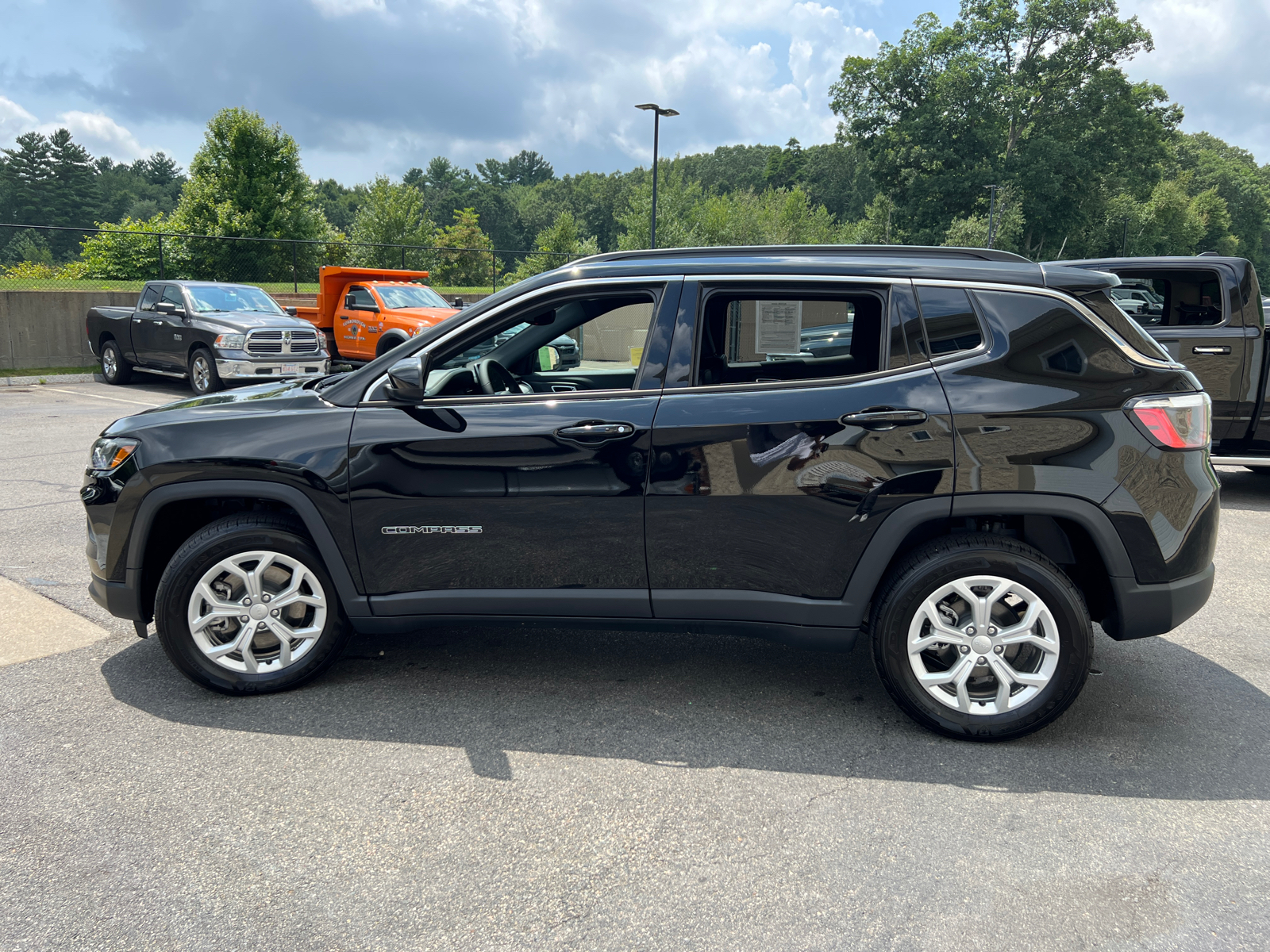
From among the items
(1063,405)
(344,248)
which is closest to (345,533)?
(1063,405)

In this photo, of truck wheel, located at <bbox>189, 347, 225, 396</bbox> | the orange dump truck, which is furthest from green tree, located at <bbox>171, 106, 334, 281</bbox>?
truck wheel, located at <bbox>189, 347, 225, 396</bbox>

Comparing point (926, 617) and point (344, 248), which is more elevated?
point (344, 248)

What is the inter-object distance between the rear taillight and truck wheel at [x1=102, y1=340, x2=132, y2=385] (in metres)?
17.6

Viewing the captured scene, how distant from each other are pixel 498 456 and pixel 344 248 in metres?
26.8

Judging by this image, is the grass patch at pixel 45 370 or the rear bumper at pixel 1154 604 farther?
the grass patch at pixel 45 370

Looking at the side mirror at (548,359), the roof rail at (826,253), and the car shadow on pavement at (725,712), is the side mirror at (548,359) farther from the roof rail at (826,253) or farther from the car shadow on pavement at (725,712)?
the car shadow on pavement at (725,712)

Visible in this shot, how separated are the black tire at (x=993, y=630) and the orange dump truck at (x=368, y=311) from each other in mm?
14515

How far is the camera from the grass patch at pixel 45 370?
705 inches

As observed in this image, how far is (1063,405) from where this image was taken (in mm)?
3404

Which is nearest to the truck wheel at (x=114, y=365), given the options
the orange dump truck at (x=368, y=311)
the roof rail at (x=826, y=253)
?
the orange dump truck at (x=368, y=311)

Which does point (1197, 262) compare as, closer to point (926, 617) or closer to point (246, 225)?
point (926, 617)

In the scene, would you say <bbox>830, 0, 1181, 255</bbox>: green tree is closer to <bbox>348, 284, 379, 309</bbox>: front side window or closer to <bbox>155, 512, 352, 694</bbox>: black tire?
<bbox>348, 284, 379, 309</bbox>: front side window

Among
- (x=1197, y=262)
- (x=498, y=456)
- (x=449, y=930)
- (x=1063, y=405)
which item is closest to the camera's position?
(x=449, y=930)

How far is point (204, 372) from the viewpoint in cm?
1535
